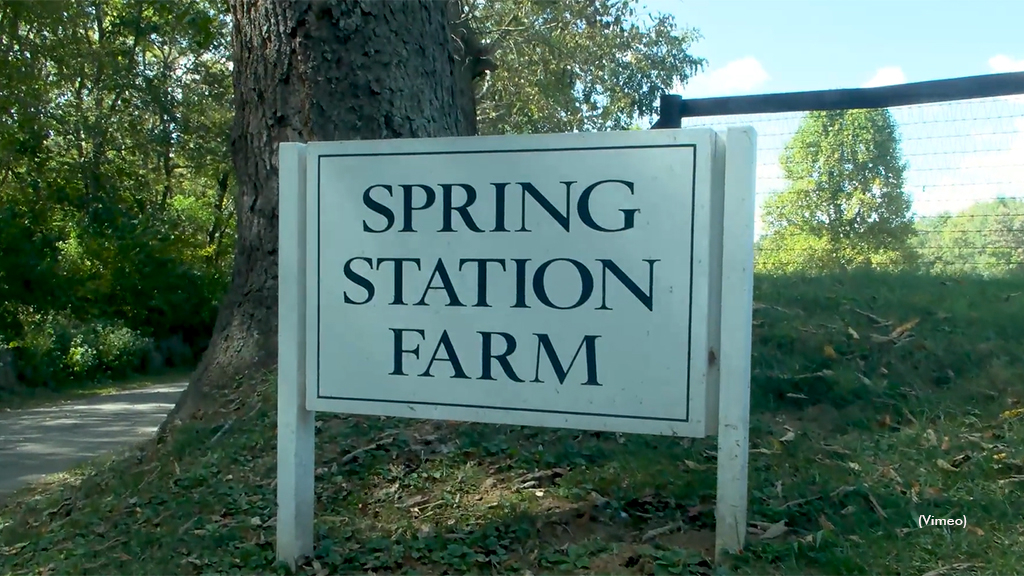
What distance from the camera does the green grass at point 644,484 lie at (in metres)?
3.50

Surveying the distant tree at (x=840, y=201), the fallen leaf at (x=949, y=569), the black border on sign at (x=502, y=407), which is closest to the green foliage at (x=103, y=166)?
the distant tree at (x=840, y=201)

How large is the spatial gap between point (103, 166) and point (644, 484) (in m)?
20.5

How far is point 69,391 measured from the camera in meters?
18.2

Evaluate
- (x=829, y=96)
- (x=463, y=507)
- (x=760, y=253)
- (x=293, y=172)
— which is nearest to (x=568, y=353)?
(x=463, y=507)

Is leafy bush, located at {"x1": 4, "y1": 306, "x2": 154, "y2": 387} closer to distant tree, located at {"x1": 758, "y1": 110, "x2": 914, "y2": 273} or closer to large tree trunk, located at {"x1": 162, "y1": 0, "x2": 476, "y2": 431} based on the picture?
large tree trunk, located at {"x1": 162, "y1": 0, "x2": 476, "y2": 431}

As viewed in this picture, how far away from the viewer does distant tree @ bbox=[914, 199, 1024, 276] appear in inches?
261

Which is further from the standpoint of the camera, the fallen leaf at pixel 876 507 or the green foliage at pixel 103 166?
the green foliage at pixel 103 166

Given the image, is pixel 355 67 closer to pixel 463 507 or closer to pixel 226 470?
pixel 226 470

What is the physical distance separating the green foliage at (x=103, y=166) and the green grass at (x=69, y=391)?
40 centimetres

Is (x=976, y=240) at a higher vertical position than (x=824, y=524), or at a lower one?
higher

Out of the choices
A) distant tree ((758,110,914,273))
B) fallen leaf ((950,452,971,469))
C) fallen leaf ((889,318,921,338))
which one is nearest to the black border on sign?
fallen leaf ((950,452,971,469))

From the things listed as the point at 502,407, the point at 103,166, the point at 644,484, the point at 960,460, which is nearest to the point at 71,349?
the point at 103,166

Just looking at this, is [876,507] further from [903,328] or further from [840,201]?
[840,201]

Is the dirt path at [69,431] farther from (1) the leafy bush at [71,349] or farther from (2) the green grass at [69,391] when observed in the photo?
(1) the leafy bush at [71,349]
